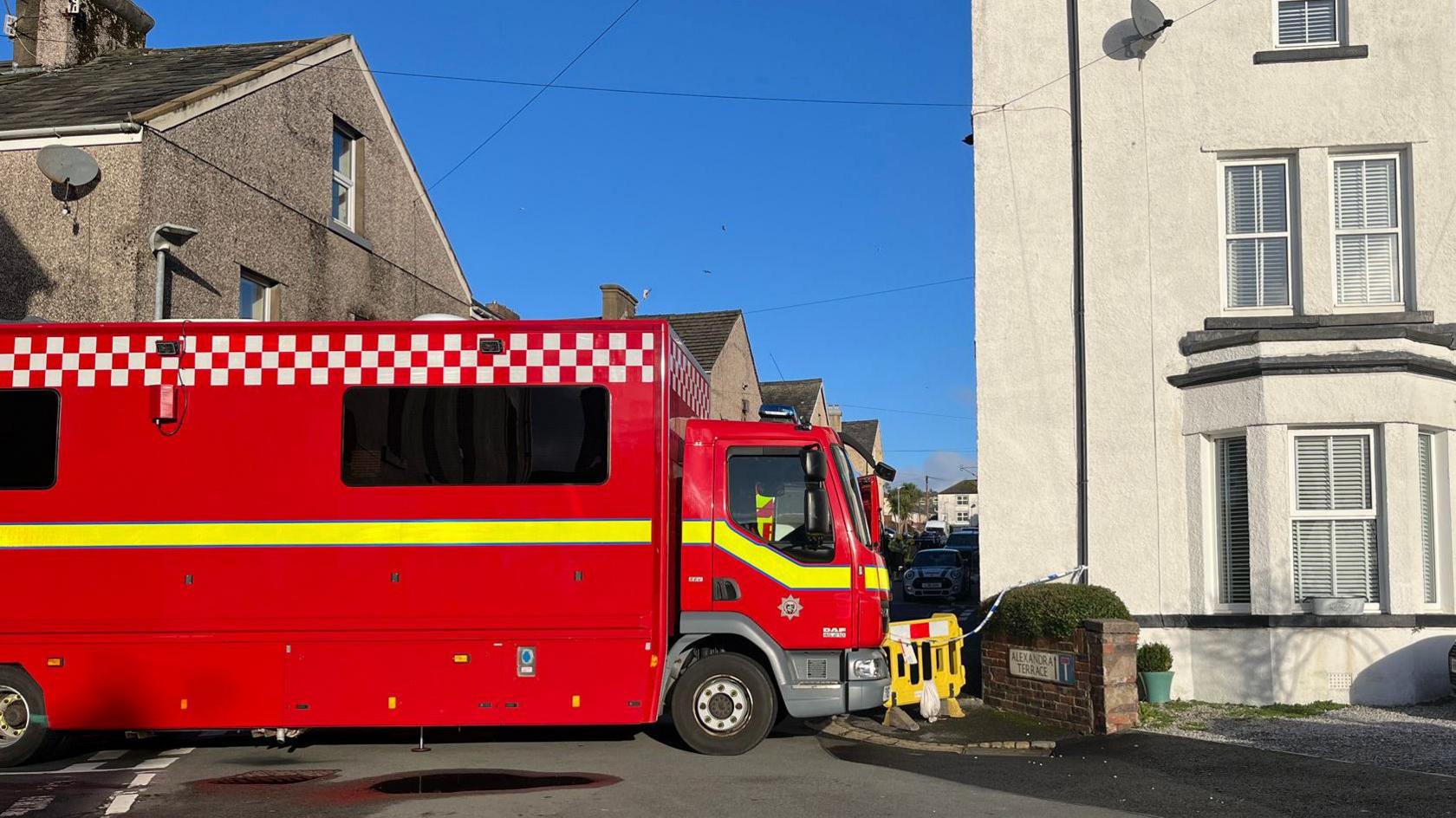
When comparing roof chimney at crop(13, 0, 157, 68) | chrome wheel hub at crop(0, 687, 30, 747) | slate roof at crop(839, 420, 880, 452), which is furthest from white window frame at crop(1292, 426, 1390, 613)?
slate roof at crop(839, 420, 880, 452)

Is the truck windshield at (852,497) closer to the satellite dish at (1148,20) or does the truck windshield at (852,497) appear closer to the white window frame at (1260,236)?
the white window frame at (1260,236)

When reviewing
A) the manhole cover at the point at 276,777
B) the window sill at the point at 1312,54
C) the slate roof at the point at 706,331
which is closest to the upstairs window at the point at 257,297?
the manhole cover at the point at 276,777

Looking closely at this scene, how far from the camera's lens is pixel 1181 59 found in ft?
42.6

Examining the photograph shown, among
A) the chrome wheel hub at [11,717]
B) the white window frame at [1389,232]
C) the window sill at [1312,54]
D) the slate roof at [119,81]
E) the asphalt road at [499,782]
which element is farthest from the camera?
the slate roof at [119,81]

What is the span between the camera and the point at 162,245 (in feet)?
41.4

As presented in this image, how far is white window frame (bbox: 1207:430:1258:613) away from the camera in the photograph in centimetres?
1217

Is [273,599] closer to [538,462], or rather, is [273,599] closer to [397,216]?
[538,462]

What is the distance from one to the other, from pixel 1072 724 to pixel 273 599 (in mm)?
6732

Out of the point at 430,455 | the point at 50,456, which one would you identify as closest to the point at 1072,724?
the point at 430,455

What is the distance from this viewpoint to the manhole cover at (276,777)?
876cm

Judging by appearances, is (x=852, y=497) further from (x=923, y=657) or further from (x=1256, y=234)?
(x=1256, y=234)

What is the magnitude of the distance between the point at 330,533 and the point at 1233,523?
8783 millimetres

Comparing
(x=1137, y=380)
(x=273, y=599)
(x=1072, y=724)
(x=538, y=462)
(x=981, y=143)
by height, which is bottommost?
(x=1072, y=724)

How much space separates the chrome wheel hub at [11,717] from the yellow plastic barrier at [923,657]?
7.03 m
